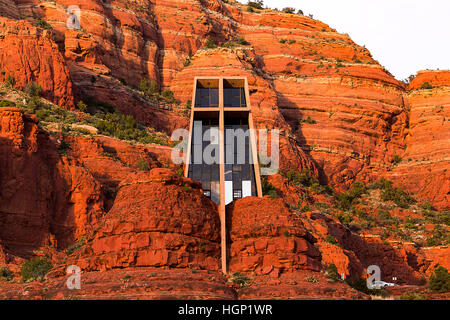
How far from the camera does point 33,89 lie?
171ft

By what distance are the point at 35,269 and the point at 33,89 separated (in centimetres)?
2433

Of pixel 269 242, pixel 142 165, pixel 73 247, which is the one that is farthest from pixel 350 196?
pixel 269 242

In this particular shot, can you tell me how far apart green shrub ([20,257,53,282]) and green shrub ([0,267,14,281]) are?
0.48m

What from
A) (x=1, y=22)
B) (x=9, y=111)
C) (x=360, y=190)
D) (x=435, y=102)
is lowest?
(x=9, y=111)

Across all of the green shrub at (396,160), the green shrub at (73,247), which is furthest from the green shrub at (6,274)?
the green shrub at (396,160)

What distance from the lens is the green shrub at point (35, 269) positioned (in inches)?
1169

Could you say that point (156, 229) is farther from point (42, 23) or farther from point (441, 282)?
point (42, 23)

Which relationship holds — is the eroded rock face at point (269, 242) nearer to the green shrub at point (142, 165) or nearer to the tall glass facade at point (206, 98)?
the tall glass facade at point (206, 98)

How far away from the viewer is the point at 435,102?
265 feet

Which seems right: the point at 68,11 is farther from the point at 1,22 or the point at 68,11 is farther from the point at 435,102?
the point at 435,102

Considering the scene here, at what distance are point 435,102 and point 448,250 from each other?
31.7 metres

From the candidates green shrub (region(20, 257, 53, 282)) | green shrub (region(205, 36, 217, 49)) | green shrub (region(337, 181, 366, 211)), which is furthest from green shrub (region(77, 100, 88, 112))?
green shrub (region(205, 36, 217, 49))

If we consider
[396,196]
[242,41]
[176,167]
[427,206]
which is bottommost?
[176,167]

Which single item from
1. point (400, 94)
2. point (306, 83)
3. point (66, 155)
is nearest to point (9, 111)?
point (66, 155)
